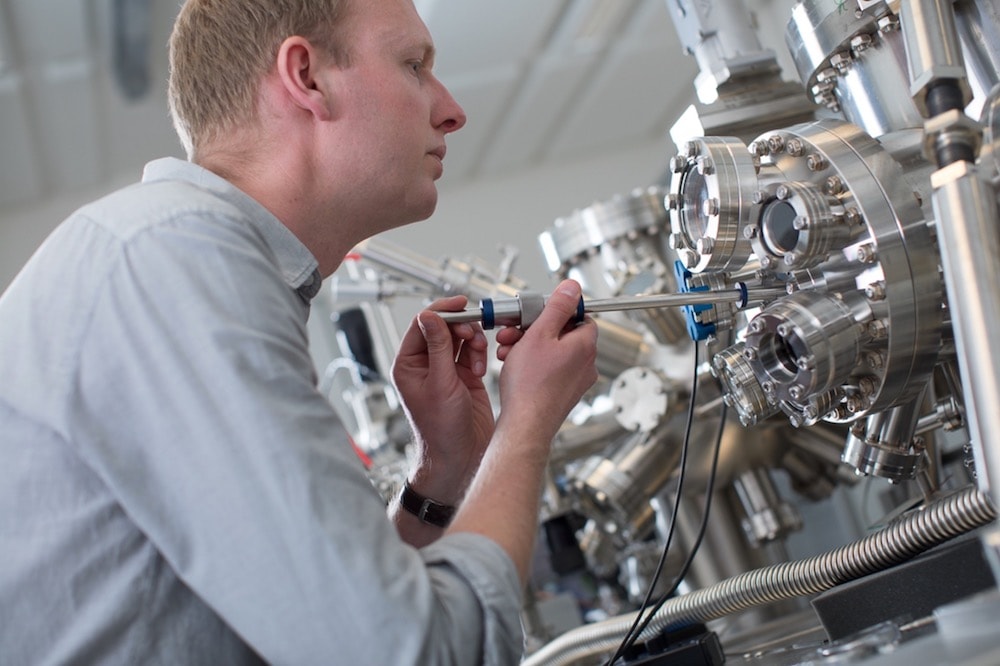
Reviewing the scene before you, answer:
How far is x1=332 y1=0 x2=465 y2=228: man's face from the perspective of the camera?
1013 millimetres

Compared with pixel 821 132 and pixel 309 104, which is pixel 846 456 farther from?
pixel 309 104

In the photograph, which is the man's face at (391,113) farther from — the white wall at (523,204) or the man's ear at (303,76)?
the white wall at (523,204)

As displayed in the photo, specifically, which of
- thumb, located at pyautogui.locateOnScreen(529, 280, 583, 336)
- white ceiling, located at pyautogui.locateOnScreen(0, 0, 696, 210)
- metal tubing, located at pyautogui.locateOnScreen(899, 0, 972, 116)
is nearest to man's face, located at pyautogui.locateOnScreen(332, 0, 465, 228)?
thumb, located at pyautogui.locateOnScreen(529, 280, 583, 336)

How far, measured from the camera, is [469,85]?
4434mm

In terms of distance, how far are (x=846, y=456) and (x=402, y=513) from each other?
17.3 inches

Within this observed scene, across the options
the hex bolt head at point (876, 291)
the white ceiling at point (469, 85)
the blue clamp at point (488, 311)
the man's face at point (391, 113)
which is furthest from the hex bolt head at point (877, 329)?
the white ceiling at point (469, 85)

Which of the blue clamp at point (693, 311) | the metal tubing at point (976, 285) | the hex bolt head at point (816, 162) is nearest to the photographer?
the metal tubing at point (976, 285)

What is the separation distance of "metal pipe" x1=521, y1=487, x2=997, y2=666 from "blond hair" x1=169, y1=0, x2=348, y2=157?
0.65m

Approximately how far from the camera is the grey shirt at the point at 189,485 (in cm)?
62

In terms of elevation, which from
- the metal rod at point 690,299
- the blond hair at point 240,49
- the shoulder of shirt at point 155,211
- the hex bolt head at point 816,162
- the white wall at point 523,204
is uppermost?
the blond hair at point 240,49

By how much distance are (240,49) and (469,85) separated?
11.5 feet

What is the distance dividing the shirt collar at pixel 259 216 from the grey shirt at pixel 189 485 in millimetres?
112

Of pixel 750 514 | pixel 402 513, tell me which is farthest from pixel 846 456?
pixel 750 514

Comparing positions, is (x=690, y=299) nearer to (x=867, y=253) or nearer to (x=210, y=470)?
(x=867, y=253)
